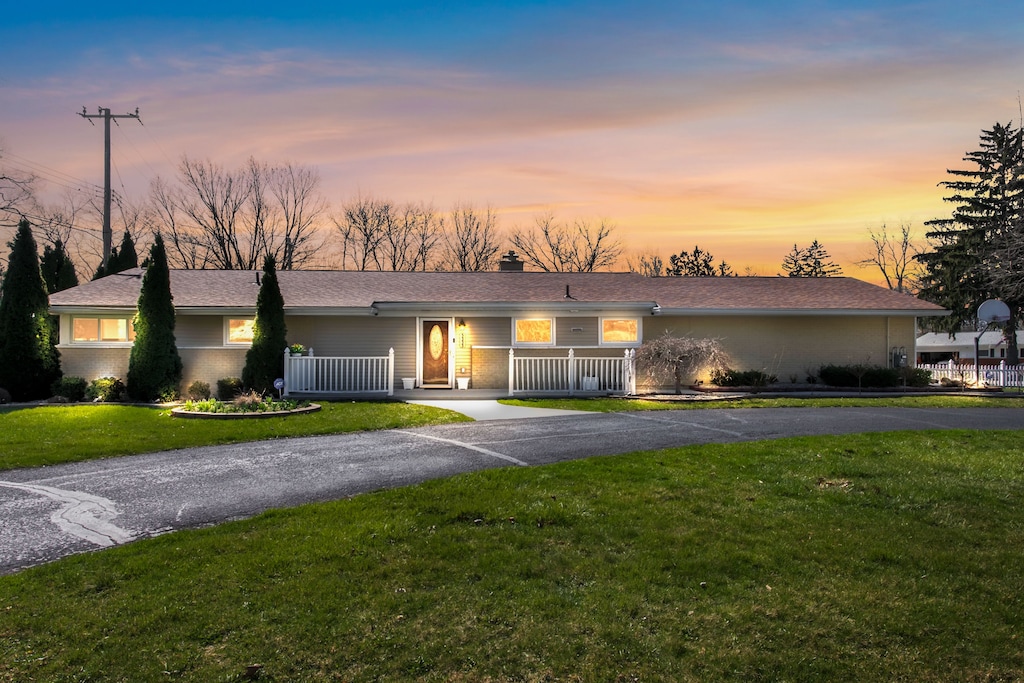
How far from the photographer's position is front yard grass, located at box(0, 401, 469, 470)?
30.3ft

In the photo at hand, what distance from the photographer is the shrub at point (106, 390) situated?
16734mm

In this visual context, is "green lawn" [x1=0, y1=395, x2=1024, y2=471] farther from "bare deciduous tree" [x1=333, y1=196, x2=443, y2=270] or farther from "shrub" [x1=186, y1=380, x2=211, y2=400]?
"bare deciduous tree" [x1=333, y1=196, x2=443, y2=270]

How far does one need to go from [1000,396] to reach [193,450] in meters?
21.1

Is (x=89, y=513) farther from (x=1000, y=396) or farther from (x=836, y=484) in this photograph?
(x=1000, y=396)

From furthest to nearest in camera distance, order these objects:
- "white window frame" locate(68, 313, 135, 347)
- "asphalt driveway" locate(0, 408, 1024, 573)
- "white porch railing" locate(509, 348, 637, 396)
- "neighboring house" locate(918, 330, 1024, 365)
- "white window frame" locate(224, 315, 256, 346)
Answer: "neighboring house" locate(918, 330, 1024, 365) → "white window frame" locate(224, 315, 256, 346) → "white window frame" locate(68, 313, 135, 347) → "white porch railing" locate(509, 348, 637, 396) → "asphalt driveway" locate(0, 408, 1024, 573)

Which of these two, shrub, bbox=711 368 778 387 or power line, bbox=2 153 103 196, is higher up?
power line, bbox=2 153 103 196

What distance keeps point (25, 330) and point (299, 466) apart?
1386cm

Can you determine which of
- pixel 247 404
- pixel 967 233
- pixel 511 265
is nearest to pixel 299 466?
pixel 247 404

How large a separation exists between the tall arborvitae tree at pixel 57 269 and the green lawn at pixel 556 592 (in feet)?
94.1

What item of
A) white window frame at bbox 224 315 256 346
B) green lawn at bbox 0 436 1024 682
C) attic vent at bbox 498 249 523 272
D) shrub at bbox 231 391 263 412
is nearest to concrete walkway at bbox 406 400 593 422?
shrub at bbox 231 391 263 412

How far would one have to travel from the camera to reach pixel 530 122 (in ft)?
61.5

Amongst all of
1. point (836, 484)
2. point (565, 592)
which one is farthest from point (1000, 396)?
point (565, 592)

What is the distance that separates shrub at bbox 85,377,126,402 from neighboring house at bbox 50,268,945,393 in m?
1.08

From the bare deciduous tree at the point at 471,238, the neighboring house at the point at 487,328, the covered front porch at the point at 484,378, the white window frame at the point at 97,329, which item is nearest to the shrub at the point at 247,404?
the covered front porch at the point at 484,378
